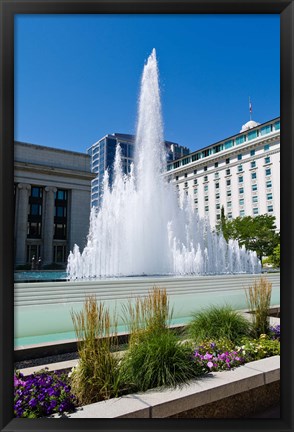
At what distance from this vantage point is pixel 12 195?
1661 mm

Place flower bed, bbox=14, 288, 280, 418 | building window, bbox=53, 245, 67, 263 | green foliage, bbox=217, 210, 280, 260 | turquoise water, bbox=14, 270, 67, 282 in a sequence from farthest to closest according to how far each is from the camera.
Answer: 1. green foliage, bbox=217, 210, 280, 260
2. building window, bbox=53, 245, 67, 263
3. turquoise water, bbox=14, 270, 67, 282
4. flower bed, bbox=14, 288, 280, 418

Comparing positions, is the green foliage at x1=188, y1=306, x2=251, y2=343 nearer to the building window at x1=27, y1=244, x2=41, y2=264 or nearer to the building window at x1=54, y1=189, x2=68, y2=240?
the building window at x1=27, y1=244, x2=41, y2=264

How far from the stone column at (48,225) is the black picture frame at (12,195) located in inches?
1443

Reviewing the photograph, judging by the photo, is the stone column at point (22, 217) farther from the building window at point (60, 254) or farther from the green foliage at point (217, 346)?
the green foliage at point (217, 346)

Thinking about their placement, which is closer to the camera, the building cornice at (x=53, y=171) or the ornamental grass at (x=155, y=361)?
the ornamental grass at (x=155, y=361)

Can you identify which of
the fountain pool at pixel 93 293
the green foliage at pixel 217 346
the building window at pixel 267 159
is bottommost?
the fountain pool at pixel 93 293

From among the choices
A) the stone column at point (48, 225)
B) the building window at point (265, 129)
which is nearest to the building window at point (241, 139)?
the building window at point (265, 129)

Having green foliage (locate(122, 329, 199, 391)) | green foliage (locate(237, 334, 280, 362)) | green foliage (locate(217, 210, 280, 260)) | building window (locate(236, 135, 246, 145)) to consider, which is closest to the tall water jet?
green foliage (locate(237, 334, 280, 362))

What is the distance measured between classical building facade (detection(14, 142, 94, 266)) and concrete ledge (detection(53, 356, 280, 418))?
109 feet

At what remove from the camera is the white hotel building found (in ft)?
157

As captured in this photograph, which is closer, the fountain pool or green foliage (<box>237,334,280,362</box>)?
green foliage (<box>237,334,280,362</box>)

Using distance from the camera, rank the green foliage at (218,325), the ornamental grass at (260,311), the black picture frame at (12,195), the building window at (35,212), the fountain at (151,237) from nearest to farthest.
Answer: the black picture frame at (12,195) < the green foliage at (218,325) < the ornamental grass at (260,311) < the fountain at (151,237) < the building window at (35,212)

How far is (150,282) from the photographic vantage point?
10.5 m

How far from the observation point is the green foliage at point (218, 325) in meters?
4.00
